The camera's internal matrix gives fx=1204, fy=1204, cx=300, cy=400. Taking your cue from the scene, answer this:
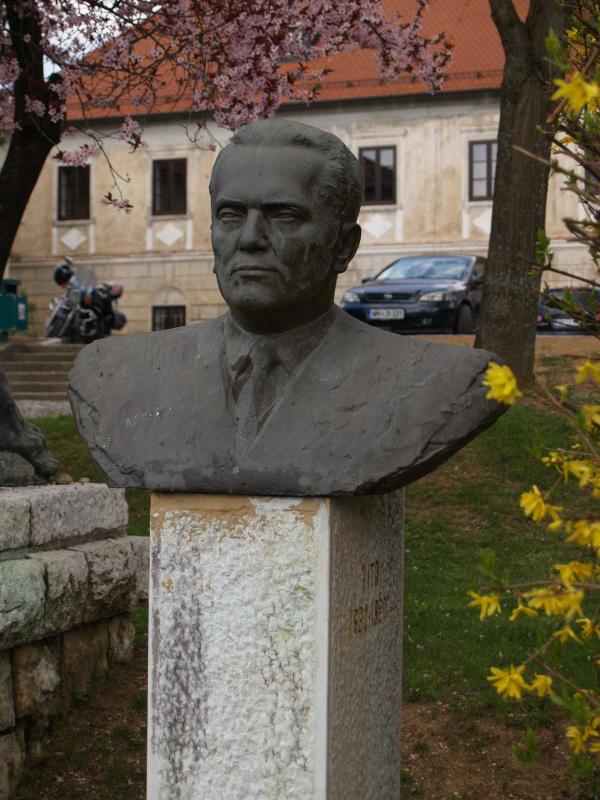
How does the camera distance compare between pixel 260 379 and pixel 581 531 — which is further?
pixel 260 379

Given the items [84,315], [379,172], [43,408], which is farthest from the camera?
[379,172]

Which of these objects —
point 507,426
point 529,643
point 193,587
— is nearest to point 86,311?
point 507,426

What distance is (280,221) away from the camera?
341cm

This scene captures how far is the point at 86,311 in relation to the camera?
1895 centimetres

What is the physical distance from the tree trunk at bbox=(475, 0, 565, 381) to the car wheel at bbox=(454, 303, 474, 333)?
5.79m

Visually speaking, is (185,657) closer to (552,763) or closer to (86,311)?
(552,763)

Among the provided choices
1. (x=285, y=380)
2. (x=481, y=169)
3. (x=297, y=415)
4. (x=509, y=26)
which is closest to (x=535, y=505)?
(x=297, y=415)

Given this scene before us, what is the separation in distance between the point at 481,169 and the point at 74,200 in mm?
9193

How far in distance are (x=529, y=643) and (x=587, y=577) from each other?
3080mm

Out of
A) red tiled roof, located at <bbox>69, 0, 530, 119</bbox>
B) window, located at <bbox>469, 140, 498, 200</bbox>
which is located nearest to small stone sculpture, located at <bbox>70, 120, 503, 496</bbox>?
red tiled roof, located at <bbox>69, 0, 530, 119</bbox>

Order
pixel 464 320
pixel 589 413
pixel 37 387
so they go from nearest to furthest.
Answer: pixel 589 413 < pixel 37 387 < pixel 464 320

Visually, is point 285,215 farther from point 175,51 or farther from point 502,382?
point 175,51

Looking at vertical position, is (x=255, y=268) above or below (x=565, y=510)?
above

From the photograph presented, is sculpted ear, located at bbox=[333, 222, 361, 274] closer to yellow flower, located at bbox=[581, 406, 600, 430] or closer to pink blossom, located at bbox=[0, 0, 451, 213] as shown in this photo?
yellow flower, located at bbox=[581, 406, 600, 430]
